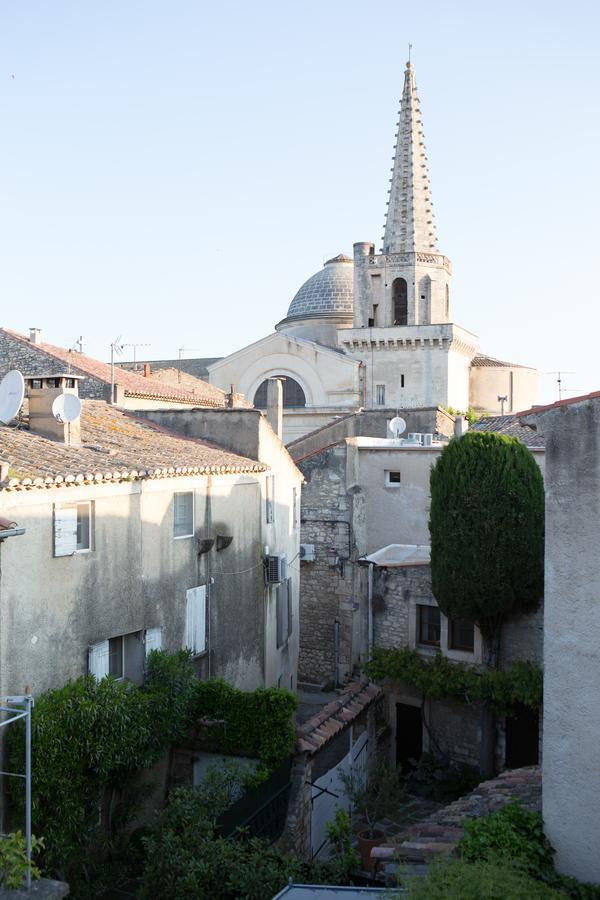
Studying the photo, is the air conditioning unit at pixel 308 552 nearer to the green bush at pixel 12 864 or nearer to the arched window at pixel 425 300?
the green bush at pixel 12 864

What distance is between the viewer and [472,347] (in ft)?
189

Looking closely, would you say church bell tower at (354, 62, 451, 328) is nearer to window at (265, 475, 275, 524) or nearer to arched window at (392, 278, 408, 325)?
arched window at (392, 278, 408, 325)

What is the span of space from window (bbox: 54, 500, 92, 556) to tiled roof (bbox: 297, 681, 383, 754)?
17.5 ft

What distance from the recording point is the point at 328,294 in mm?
61938

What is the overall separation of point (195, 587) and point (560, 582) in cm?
778

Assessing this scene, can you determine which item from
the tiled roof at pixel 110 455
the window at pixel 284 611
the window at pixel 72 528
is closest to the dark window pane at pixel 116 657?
the window at pixel 72 528

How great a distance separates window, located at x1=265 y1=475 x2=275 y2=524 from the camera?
61.6 feet

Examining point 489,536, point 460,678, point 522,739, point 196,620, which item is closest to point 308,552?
point 460,678

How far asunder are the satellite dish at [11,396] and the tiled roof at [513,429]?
1211 cm

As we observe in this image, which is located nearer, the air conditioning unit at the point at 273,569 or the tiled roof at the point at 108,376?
the air conditioning unit at the point at 273,569

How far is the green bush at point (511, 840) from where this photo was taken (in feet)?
30.9

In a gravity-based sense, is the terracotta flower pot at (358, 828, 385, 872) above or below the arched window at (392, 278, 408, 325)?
below

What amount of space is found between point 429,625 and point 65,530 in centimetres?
985

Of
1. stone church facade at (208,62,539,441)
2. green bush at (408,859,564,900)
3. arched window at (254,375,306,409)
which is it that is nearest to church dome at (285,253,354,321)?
stone church facade at (208,62,539,441)
